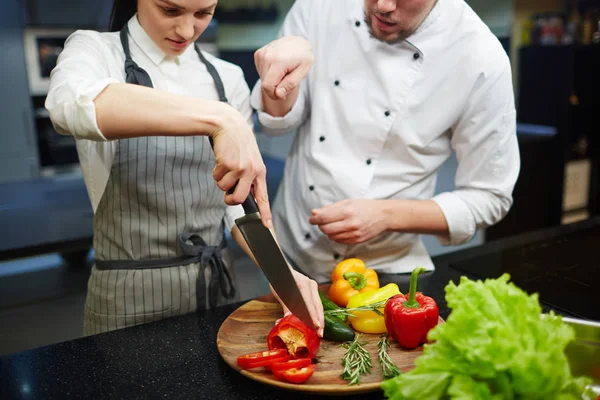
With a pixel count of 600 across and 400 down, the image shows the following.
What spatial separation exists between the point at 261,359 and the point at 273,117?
683 millimetres

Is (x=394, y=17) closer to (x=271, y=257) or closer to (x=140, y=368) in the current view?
(x=271, y=257)

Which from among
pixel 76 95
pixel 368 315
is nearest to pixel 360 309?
pixel 368 315

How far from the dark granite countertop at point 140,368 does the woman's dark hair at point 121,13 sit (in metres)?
0.67

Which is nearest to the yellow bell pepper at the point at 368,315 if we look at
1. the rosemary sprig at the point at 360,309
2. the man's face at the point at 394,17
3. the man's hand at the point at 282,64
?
the rosemary sprig at the point at 360,309

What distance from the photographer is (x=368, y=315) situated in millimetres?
1079

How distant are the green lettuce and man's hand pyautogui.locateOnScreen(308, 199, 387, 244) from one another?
0.61m

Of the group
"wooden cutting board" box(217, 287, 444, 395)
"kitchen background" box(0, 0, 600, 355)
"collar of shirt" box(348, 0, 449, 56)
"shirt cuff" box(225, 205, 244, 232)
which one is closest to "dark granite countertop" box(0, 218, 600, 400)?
"wooden cutting board" box(217, 287, 444, 395)

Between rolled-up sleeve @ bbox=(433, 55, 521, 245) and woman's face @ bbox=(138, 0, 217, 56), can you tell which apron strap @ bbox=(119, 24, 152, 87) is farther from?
rolled-up sleeve @ bbox=(433, 55, 521, 245)

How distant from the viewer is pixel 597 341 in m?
0.89

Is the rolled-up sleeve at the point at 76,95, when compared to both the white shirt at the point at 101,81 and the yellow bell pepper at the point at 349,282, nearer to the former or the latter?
the white shirt at the point at 101,81

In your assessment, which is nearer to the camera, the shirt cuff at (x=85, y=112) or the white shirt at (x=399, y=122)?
the shirt cuff at (x=85, y=112)

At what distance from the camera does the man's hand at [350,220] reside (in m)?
1.31

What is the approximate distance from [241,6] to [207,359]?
236 cm

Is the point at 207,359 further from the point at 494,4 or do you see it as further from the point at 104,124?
the point at 494,4
